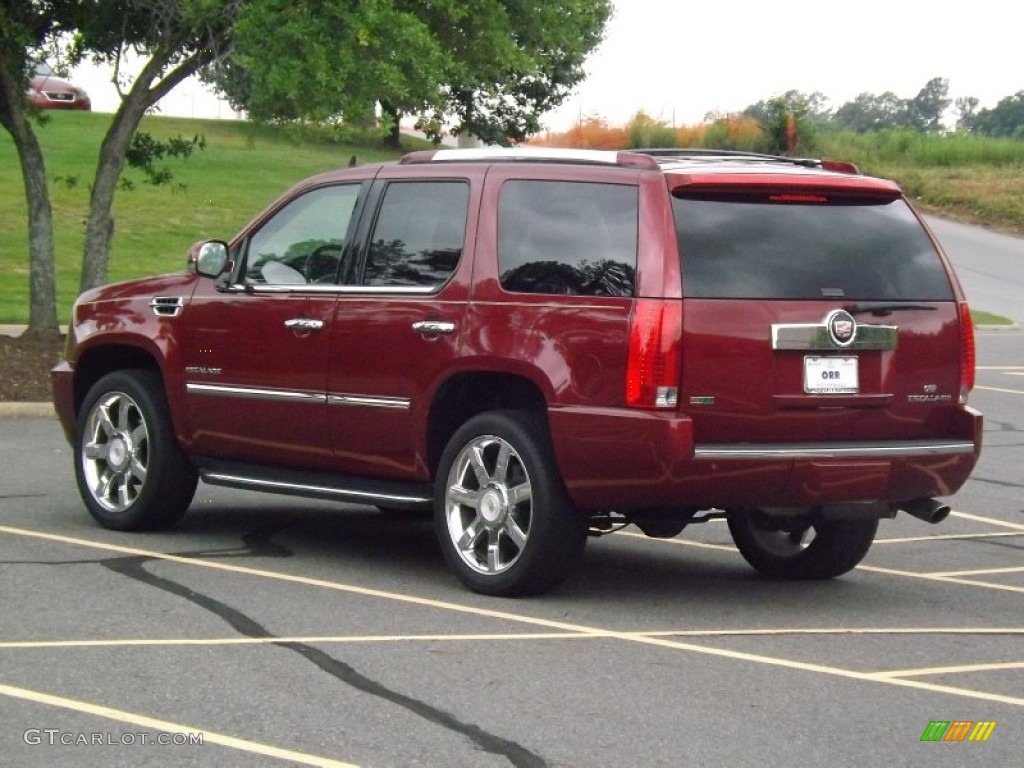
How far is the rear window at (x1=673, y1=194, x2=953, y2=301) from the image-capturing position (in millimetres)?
7664

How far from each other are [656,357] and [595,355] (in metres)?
0.29

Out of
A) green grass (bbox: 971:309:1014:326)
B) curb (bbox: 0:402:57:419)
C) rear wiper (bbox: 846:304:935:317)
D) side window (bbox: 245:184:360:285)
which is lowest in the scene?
green grass (bbox: 971:309:1014:326)

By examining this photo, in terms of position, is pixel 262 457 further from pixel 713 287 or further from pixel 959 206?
pixel 959 206

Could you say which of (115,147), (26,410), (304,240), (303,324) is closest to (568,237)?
(303,324)

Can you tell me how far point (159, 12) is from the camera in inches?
698

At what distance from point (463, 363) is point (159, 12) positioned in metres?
10.7

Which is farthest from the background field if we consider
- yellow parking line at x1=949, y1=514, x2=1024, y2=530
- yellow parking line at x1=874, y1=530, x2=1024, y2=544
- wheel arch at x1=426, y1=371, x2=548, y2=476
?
wheel arch at x1=426, y1=371, x2=548, y2=476

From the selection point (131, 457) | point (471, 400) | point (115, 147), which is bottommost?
point (131, 457)

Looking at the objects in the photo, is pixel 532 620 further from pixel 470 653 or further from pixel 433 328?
pixel 433 328

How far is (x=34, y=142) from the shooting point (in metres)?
18.6

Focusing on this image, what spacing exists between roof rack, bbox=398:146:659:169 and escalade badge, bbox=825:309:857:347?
0.98m

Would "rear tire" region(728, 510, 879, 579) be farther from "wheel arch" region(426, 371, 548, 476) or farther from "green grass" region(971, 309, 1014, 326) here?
"green grass" region(971, 309, 1014, 326)

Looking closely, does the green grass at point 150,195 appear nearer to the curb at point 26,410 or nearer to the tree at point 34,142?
the tree at point 34,142

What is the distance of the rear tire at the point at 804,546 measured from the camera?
29.0 ft
